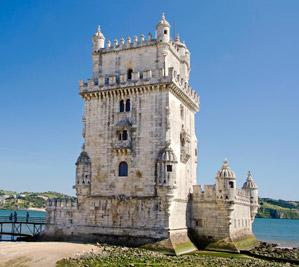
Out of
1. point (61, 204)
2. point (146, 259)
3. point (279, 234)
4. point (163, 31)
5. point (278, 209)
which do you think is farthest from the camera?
point (278, 209)

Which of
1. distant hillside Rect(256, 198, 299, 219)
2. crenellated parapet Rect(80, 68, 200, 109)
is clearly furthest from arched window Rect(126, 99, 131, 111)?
distant hillside Rect(256, 198, 299, 219)

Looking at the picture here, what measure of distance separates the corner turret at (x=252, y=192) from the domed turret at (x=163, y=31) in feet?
68.1

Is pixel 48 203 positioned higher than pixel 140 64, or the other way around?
pixel 140 64

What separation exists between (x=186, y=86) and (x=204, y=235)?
565 inches

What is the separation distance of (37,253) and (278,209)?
545 ft

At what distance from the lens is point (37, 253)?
29969 mm

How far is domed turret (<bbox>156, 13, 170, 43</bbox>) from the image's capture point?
3859cm

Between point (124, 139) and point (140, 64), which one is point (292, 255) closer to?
point (124, 139)

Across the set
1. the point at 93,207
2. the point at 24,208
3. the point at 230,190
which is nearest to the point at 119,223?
the point at 93,207

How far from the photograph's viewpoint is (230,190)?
1506 inches

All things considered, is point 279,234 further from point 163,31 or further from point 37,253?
point 37,253

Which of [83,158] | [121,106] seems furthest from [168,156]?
[83,158]

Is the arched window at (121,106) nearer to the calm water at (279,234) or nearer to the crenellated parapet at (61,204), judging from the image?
the crenellated parapet at (61,204)

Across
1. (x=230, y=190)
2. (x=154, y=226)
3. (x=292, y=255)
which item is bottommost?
(x=292, y=255)
